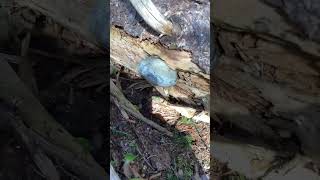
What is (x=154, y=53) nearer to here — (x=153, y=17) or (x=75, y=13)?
(x=153, y=17)

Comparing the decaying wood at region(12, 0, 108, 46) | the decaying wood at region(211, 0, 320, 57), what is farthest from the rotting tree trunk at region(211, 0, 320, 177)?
the decaying wood at region(12, 0, 108, 46)

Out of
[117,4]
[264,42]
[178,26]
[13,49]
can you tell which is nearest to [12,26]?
[13,49]

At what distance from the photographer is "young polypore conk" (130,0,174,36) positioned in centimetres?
85

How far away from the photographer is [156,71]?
0.89 m

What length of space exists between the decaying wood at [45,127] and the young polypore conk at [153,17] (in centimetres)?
25

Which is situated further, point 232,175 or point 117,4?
point 232,175

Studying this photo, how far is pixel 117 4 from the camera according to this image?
857 millimetres

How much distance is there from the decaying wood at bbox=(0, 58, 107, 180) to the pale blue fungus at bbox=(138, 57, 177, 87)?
0.65ft

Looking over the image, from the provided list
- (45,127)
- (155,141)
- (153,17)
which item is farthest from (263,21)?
(45,127)

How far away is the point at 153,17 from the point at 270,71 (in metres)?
0.24

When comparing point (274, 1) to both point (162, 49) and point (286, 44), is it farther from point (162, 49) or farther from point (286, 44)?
point (162, 49)

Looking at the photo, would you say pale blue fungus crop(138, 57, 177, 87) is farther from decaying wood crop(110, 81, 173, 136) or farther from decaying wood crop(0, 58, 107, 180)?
decaying wood crop(0, 58, 107, 180)

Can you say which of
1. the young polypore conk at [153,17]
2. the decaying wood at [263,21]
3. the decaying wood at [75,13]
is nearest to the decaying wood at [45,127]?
the decaying wood at [75,13]

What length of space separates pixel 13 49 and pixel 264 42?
449 mm
